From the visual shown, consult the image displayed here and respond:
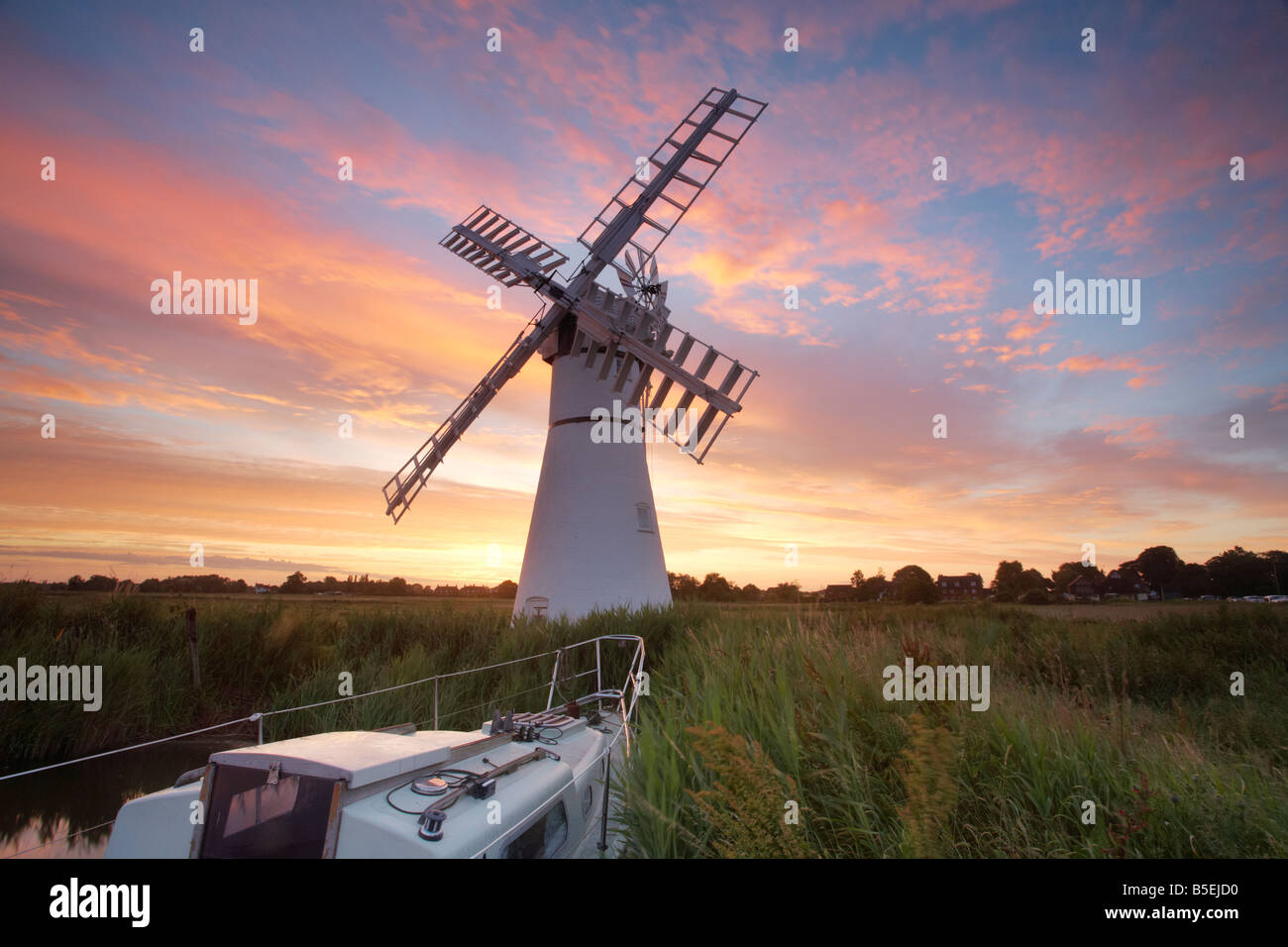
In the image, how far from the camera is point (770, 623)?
39.2 ft

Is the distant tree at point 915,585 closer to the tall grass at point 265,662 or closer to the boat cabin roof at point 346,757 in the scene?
the tall grass at point 265,662

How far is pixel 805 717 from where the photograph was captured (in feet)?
16.7

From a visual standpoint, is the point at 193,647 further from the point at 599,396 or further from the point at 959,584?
the point at 959,584

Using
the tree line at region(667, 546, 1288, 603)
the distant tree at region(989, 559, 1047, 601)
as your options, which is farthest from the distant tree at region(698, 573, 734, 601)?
the distant tree at region(989, 559, 1047, 601)

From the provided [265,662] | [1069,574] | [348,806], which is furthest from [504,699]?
[1069,574]

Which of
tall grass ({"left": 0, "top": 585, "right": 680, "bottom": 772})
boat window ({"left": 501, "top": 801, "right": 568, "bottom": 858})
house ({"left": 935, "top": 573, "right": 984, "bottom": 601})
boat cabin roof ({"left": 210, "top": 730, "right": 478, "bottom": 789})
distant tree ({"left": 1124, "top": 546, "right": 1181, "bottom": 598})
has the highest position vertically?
boat cabin roof ({"left": 210, "top": 730, "right": 478, "bottom": 789})

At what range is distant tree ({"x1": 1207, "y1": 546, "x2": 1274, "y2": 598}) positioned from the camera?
151 feet

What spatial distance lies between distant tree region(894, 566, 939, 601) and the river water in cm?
5224

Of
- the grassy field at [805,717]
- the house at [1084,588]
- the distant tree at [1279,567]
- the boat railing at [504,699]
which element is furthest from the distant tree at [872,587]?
the boat railing at [504,699]

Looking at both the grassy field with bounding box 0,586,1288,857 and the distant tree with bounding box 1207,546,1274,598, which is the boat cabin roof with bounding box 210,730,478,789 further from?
the distant tree with bounding box 1207,546,1274,598

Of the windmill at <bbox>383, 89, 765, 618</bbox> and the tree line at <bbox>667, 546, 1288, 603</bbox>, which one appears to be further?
the tree line at <bbox>667, 546, 1288, 603</bbox>

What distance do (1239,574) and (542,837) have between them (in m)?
63.1

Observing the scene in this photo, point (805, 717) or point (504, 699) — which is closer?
point (805, 717)
